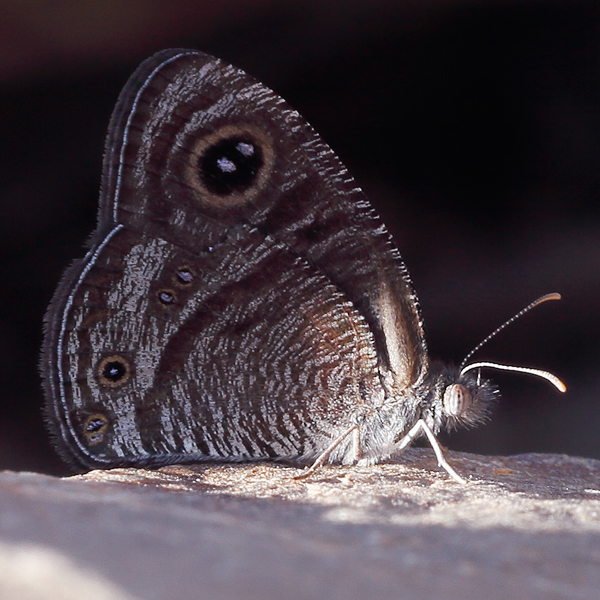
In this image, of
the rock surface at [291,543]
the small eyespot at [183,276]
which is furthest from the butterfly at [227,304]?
the rock surface at [291,543]

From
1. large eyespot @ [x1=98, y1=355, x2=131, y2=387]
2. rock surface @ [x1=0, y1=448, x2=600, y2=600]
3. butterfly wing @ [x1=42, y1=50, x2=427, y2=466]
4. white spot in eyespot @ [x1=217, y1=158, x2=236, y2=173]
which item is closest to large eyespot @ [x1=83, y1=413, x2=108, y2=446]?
butterfly wing @ [x1=42, y1=50, x2=427, y2=466]

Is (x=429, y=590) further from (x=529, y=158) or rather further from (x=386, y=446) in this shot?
(x=529, y=158)

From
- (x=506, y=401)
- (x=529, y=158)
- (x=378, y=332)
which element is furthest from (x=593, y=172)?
(x=378, y=332)

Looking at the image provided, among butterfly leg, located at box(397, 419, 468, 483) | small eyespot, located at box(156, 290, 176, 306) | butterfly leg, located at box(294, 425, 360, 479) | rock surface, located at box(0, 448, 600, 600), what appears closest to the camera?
rock surface, located at box(0, 448, 600, 600)

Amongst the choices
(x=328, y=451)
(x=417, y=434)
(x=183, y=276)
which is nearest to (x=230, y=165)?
(x=183, y=276)

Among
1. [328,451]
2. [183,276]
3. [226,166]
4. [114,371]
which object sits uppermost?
[226,166]

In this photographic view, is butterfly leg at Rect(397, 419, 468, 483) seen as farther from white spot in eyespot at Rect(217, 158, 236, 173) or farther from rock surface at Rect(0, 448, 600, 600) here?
white spot in eyespot at Rect(217, 158, 236, 173)

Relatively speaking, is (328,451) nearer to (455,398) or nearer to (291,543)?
(455,398)
